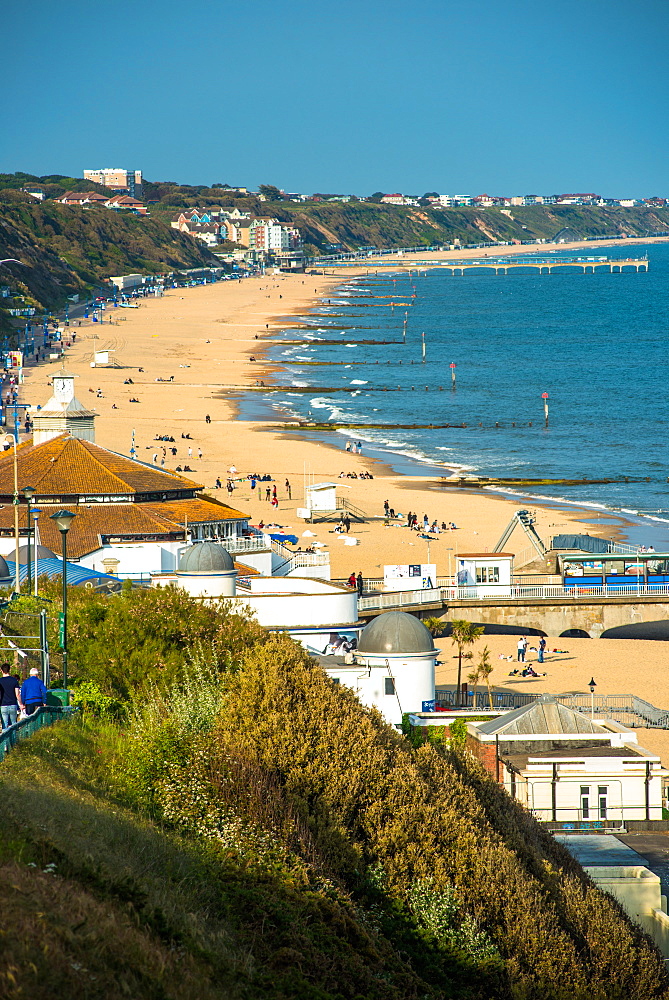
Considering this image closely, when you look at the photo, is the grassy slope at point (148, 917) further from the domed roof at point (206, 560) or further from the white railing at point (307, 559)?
the white railing at point (307, 559)

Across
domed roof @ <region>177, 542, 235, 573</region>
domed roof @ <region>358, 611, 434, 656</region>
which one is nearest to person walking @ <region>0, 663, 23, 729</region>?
domed roof @ <region>358, 611, 434, 656</region>

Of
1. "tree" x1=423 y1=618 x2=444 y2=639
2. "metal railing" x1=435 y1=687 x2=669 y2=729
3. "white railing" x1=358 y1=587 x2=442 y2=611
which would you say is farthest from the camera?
"tree" x1=423 y1=618 x2=444 y2=639

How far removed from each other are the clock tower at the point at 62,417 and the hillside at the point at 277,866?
27.0 m

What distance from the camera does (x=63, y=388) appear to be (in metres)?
46.2

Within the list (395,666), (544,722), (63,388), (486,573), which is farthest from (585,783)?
(63,388)

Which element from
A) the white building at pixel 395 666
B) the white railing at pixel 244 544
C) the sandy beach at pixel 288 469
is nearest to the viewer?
the white building at pixel 395 666

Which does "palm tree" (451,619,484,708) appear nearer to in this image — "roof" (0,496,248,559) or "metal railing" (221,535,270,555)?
"metal railing" (221,535,270,555)

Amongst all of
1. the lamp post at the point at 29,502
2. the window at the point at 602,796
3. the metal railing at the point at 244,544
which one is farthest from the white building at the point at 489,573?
the window at the point at 602,796

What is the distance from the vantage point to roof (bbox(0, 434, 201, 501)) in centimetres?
3931

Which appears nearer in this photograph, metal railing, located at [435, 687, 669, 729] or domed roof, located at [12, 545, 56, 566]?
metal railing, located at [435, 687, 669, 729]

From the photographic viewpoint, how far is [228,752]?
50.9 feet

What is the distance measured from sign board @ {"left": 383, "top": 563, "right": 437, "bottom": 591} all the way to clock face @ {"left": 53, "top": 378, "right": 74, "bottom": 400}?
13853 millimetres

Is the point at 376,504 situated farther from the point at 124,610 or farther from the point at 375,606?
the point at 124,610

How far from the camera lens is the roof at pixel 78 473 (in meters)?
39.3
